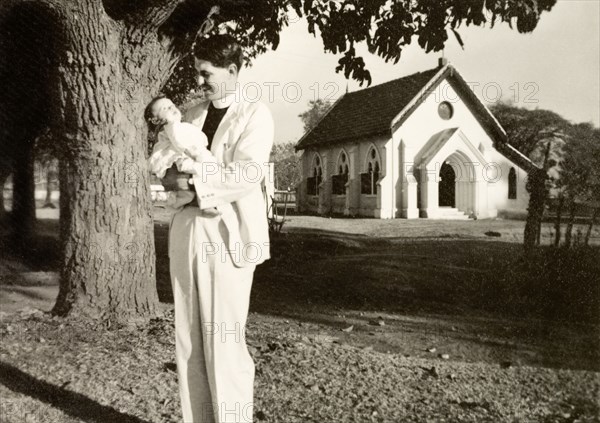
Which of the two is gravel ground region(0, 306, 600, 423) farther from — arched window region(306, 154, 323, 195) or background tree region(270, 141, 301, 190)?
background tree region(270, 141, 301, 190)

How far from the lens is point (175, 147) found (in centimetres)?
299

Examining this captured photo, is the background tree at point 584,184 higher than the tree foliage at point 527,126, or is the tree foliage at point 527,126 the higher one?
the tree foliage at point 527,126

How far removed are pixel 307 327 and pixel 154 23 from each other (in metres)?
3.85

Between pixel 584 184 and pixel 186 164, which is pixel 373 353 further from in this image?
pixel 584 184

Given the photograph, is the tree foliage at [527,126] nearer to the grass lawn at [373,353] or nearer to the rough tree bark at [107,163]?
the grass lawn at [373,353]

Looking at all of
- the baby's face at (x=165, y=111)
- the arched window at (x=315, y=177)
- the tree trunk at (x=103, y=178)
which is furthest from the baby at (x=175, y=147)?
the arched window at (x=315, y=177)

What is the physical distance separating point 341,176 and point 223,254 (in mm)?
28053

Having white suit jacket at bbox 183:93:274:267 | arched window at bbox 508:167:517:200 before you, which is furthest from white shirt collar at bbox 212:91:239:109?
arched window at bbox 508:167:517:200

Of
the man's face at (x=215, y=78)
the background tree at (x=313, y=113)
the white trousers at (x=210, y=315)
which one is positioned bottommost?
the white trousers at (x=210, y=315)

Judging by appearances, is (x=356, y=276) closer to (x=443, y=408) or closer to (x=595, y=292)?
(x=595, y=292)

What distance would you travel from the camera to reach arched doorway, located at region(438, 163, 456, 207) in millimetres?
27594

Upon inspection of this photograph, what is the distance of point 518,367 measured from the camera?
5.29 m

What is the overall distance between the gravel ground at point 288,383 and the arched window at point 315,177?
89.7 ft

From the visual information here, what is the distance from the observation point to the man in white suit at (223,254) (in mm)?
3072
